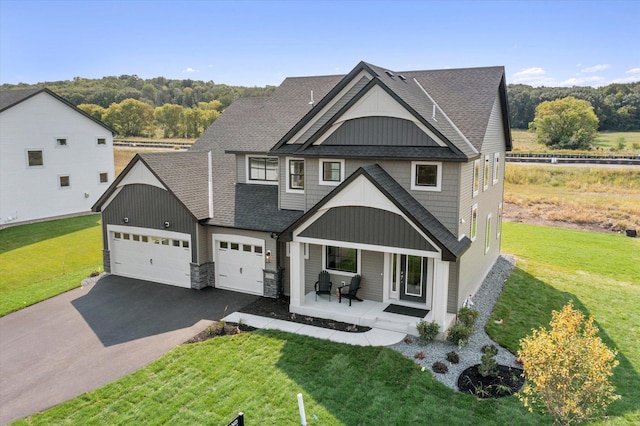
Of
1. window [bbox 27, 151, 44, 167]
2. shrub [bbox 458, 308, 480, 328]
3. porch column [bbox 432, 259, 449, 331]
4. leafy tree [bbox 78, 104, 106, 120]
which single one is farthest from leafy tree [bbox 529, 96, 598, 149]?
leafy tree [bbox 78, 104, 106, 120]

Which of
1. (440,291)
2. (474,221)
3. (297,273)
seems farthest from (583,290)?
(297,273)

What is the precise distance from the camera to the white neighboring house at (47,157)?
98.2ft

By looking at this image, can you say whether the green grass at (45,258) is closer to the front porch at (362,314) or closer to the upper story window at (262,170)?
the upper story window at (262,170)

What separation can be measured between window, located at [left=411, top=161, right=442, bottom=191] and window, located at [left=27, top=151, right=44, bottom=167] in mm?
28241

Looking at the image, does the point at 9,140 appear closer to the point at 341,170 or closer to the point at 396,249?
the point at 341,170

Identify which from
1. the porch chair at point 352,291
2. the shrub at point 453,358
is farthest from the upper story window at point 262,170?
the shrub at point 453,358

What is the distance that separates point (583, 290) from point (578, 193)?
90.6ft

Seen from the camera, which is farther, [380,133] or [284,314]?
[284,314]

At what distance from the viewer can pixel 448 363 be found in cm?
1231

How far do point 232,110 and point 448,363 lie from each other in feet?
58.1

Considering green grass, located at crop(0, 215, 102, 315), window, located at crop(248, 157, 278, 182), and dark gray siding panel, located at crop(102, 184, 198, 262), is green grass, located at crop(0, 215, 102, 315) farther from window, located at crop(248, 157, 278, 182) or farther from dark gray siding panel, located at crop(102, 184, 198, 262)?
window, located at crop(248, 157, 278, 182)

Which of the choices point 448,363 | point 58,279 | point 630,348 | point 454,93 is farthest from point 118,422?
point 454,93

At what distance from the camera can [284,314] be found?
51.1ft

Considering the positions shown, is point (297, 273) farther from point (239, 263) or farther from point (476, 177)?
point (476, 177)
